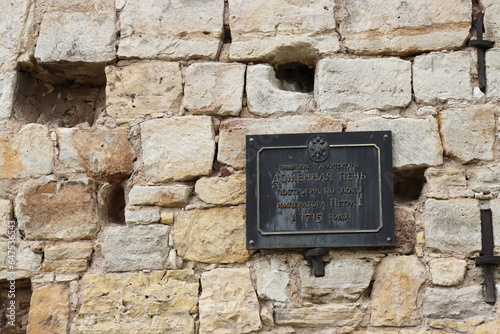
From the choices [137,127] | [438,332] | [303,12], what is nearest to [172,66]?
[137,127]

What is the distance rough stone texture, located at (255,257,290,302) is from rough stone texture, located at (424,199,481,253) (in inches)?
30.5

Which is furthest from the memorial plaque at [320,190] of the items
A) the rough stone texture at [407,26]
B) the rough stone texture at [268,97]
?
the rough stone texture at [407,26]

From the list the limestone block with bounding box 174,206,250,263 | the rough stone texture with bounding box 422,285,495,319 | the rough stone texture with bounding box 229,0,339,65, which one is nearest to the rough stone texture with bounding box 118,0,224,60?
the rough stone texture with bounding box 229,0,339,65

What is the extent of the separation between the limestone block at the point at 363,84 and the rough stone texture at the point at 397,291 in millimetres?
875

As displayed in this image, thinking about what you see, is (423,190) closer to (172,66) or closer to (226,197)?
(226,197)

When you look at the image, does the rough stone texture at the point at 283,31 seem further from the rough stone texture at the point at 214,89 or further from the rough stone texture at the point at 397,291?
the rough stone texture at the point at 397,291

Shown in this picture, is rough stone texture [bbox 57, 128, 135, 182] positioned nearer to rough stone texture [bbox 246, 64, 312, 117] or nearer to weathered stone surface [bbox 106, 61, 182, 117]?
weathered stone surface [bbox 106, 61, 182, 117]

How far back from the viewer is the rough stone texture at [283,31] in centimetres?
414

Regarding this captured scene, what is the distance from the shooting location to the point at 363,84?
405cm

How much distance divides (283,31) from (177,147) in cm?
91

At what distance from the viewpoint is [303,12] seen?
4.18 m

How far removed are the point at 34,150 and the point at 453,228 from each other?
2380 mm

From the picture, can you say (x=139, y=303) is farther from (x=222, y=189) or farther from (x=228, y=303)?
(x=222, y=189)

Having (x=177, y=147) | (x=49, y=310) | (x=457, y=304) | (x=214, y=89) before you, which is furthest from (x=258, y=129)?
(x=49, y=310)
